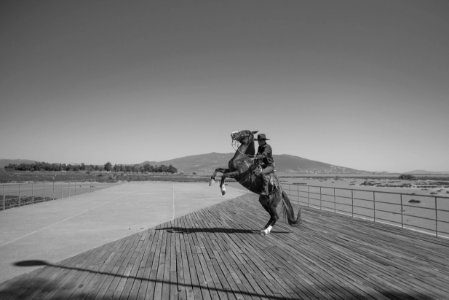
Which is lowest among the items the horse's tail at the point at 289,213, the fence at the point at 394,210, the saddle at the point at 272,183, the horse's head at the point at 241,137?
the fence at the point at 394,210

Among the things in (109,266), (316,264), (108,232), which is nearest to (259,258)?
(316,264)

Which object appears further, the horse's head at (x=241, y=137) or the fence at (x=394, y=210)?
the fence at (x=394, y=210)

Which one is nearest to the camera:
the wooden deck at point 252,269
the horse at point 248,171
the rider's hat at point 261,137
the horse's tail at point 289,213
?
the wooden deck at point 252,269

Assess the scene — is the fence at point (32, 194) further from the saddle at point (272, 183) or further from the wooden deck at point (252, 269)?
the saddle at point (272, 183)

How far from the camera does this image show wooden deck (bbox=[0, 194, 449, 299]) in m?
4.29

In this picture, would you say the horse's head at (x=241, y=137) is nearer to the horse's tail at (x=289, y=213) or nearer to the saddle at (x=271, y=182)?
the saddle at (x=271, y=182)

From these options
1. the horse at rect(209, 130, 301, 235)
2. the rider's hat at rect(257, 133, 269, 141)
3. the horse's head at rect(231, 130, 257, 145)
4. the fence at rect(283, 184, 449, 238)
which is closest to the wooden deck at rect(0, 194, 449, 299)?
the horse at rect(209, 130, 301, 235)

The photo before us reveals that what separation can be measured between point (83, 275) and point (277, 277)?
347cm

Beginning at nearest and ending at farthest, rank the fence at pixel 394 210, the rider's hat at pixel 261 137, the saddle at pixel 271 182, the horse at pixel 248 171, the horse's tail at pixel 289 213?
the horse at pixel 248 171, the saddle at pixel 271 182, the rider's hat at pixel 261 137, the horse's tail at pixel 289 213, the fence at pixel 394 210

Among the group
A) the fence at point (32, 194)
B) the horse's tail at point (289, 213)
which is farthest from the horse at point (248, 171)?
the fence at point (32, 194)

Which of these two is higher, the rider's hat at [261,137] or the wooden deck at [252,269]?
the rider's hat at [261,137]

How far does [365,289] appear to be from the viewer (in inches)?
169

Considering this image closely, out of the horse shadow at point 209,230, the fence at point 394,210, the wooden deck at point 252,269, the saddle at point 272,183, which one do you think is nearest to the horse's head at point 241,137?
the saddle at point 272,183

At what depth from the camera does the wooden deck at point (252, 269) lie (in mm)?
4289
